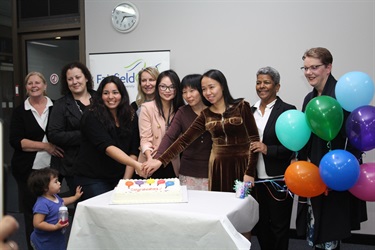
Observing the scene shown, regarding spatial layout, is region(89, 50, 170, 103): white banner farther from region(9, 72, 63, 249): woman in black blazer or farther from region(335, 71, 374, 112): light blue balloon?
region(335, 71, 374, 112): light blue balloon

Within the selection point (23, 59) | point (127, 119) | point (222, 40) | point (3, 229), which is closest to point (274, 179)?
point (127, 119)

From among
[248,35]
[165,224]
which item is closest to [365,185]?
[165,224]

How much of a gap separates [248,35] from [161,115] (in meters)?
1.58

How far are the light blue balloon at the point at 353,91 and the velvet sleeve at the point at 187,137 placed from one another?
36.0 inches

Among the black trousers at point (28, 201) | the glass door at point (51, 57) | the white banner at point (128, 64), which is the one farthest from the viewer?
the glass door at point (51, 57)

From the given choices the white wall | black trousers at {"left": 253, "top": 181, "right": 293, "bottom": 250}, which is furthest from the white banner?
black trousers at {"left": 253, "top": 181, "right": 293, "bottom": 250}

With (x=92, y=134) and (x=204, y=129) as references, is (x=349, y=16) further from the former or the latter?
(x=92, y=134)

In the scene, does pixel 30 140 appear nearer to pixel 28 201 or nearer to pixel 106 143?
pixel 28 201

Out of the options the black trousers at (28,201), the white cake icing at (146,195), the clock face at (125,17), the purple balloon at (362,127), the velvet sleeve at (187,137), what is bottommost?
the black trousers at (28,201)

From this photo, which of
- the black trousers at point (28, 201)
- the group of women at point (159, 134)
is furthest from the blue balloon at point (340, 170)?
the black trousers at point (28, 201)

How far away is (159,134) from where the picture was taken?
2.80 m

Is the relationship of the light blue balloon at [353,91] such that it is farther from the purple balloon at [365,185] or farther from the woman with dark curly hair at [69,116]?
the woman with dark curly hair at [69,116]

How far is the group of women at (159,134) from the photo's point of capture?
2520mm

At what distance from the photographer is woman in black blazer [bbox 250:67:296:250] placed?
262 centimetres
